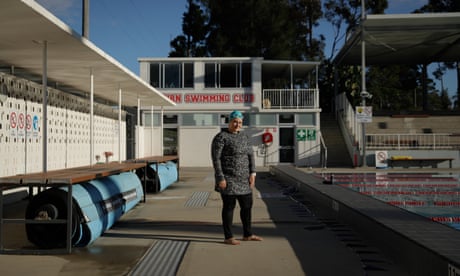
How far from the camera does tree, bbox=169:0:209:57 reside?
47.8 m

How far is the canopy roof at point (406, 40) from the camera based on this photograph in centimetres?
2348

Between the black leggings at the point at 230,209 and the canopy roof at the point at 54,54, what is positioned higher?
the canopy roof at the point at 54,54

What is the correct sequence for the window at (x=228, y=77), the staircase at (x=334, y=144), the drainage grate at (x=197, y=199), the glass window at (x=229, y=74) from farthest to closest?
the glass window at (x=229, y=74)
the window at (x=228, y=77)
the staircase at (x=334, y=144)
the drainage grate at (x=197, y=199)

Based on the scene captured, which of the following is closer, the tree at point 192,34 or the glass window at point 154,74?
the glass window at point 154,74

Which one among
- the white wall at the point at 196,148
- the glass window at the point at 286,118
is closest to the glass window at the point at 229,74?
the white wall at the point at 196,148

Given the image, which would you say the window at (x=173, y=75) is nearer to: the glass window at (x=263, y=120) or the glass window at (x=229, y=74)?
the glass window at (x=229, y=74)

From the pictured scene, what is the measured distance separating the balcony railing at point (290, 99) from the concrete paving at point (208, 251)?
57.8 feet

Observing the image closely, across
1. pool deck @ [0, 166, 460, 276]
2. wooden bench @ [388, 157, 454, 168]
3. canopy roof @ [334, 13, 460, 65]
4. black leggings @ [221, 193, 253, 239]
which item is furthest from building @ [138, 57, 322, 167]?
black leggings @ [221, 193, 253, 239]

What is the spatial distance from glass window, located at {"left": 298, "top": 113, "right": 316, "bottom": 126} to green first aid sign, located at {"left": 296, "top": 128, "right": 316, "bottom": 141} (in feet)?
1.22

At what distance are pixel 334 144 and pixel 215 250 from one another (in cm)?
2267

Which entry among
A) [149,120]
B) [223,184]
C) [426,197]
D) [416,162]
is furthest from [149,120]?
[223,184]

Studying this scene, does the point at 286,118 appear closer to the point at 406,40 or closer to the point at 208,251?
the point at 406,40

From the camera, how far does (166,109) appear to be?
87.4ft

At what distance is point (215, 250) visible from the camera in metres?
6.13
